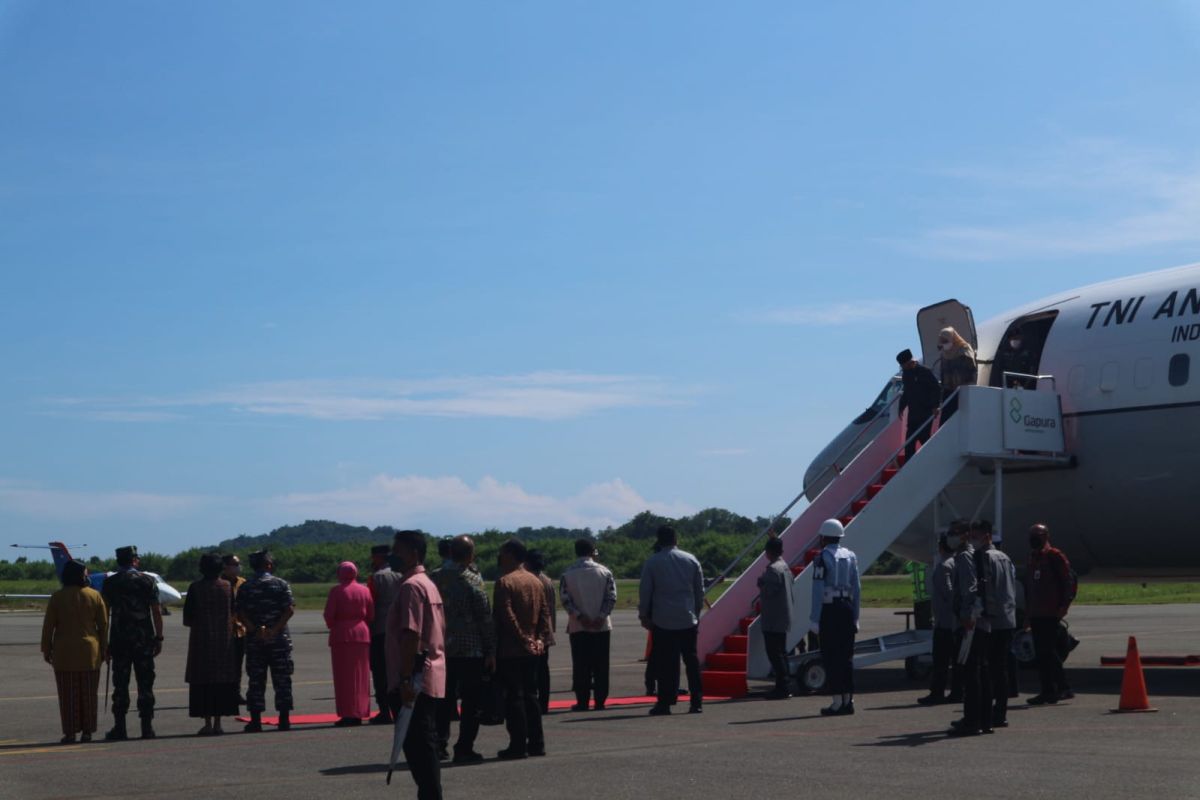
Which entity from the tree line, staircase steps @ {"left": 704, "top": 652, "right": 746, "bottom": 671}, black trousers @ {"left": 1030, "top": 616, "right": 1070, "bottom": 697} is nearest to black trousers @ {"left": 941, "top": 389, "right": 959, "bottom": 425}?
black trousers @ {"left": 1030, "top": 616, "right": 1070, "bottom": 697}

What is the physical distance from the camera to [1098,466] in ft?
60.2

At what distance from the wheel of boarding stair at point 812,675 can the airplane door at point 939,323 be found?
18.7ft

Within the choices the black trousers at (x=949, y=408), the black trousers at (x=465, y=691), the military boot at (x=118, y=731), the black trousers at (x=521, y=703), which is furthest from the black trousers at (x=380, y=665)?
the black trousers at (x=949, y=408)

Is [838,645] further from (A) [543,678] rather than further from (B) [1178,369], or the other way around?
(B) [1178,369]

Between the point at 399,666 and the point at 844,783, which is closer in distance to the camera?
the point at 399,666

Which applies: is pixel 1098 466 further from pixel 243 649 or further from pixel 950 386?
pixel 243 649

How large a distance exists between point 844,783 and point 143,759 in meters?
6.12

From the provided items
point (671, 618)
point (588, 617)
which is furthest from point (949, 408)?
point (588, 617)

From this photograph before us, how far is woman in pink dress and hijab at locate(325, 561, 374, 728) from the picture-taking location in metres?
14.9

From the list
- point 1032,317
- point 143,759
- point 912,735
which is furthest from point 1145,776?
point 1032,317

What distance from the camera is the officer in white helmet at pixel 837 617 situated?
14594 millimetres

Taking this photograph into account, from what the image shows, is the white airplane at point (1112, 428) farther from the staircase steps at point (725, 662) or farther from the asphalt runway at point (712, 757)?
the staircase steps at point (725, 662)

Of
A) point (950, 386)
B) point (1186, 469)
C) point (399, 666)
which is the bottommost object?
point (399, 666)

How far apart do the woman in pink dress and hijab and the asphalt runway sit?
445 mm
